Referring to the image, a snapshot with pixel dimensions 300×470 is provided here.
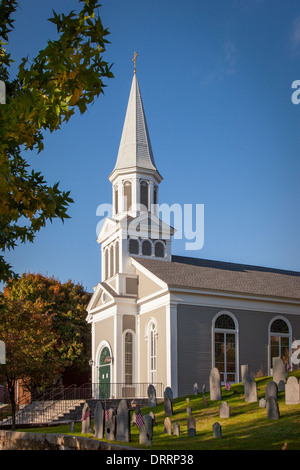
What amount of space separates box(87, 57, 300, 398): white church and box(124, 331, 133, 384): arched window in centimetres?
6

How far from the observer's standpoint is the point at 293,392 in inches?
692

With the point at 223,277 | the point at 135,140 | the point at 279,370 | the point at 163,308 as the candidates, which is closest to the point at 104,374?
the point at 163,308

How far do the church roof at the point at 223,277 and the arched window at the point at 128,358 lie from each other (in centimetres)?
427

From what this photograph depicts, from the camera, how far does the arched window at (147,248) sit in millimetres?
35844

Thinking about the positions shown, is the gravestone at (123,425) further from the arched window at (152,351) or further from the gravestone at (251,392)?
the arched window at (152,351)

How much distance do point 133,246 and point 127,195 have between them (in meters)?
4.22

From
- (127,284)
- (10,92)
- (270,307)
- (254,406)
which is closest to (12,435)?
(254,406)

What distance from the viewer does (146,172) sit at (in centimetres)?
3806

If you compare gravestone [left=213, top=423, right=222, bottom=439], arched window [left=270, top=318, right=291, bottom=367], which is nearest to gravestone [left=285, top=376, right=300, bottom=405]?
gravestone [left=213, top=423, right=222, bottom=439]

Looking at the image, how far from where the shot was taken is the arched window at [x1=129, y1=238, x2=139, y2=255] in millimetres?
35281

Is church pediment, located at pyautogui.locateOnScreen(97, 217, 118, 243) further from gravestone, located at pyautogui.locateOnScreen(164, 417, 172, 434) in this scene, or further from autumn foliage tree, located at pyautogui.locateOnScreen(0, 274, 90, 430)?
gravestone, located at pyautogui.locateOnScreen(164, 417, 172, 434)

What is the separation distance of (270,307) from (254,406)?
1406 cm

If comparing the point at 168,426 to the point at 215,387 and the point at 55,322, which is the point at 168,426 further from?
the point at 55,322

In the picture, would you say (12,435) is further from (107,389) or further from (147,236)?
(147,236)
